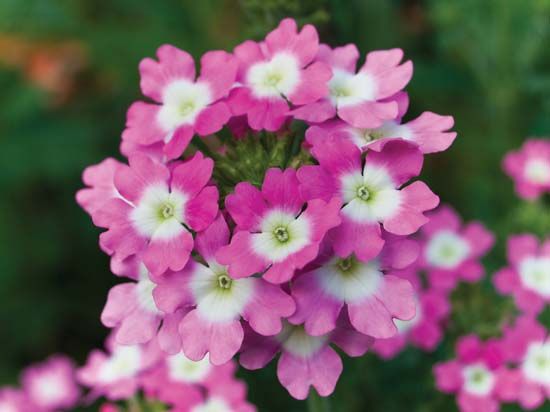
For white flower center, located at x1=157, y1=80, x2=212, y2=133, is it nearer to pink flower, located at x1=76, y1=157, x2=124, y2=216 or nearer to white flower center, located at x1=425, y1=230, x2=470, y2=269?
pink flower, located at x1=76, y1=157, x2=124, y2=216

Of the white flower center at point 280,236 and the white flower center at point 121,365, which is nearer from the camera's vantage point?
the white flower center at point 280,236

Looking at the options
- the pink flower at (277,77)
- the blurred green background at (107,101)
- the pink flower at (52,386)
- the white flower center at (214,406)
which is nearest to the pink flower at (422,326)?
the white flower center at (214,406)

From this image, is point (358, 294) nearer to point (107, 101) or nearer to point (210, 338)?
point (210, 338)

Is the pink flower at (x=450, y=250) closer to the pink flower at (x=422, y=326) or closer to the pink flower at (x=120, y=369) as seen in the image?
the pink flower at (x=422, y=326)

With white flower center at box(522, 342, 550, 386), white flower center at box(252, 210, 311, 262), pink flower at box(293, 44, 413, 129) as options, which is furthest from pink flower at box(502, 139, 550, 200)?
white flower center at box(252, 210, 311, 262)

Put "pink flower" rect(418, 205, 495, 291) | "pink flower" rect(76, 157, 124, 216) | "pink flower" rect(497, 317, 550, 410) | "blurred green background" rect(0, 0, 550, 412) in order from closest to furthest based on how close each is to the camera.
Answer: "pink flower" rect(76, 157, 124, 216) → "pink flower" rect(497, 317, 550, 410) → "pink flower" rect(418, 205, 495, 291) → "blurred green background" rect(0, 0, 550, 412)

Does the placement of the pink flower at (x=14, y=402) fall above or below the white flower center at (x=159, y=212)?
below

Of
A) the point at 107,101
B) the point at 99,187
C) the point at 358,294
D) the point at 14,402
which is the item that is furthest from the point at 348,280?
the point at 107,101
